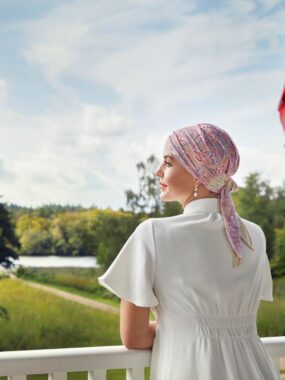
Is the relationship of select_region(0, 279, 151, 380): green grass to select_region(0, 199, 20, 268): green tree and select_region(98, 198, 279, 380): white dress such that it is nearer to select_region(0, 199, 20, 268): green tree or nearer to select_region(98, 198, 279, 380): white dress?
select_region(0, 199, 20, 268): green tree

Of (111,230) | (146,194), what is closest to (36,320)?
(111,230)

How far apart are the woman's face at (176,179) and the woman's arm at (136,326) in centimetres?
29

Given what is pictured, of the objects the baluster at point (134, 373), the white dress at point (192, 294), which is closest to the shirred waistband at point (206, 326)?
the white dress at point (192, 294)

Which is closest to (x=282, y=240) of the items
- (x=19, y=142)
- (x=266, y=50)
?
(x=266, y=50)

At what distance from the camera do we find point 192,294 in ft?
4.89

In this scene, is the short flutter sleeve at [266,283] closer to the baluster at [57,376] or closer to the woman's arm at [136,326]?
the woman's arm at [136,326]

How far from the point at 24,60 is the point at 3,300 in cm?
223

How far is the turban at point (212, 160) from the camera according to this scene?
1557 mm

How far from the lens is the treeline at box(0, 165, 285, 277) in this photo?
6234 millimetres

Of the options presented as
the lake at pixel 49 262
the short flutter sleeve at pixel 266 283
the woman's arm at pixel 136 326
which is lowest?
the woman's arm at pixel 136 326

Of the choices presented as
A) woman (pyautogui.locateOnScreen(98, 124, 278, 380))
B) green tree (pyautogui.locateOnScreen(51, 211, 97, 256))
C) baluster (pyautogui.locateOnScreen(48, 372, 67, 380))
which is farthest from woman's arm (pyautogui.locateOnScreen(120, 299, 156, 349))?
green tree (pyautogui.locateOnScreen(51, 211, 97, 256))

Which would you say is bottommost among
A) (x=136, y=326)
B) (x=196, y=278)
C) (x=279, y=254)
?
(x=136, y=326)

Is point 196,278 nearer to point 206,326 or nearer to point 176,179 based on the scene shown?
point 206,326

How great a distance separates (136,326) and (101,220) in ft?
16.0
